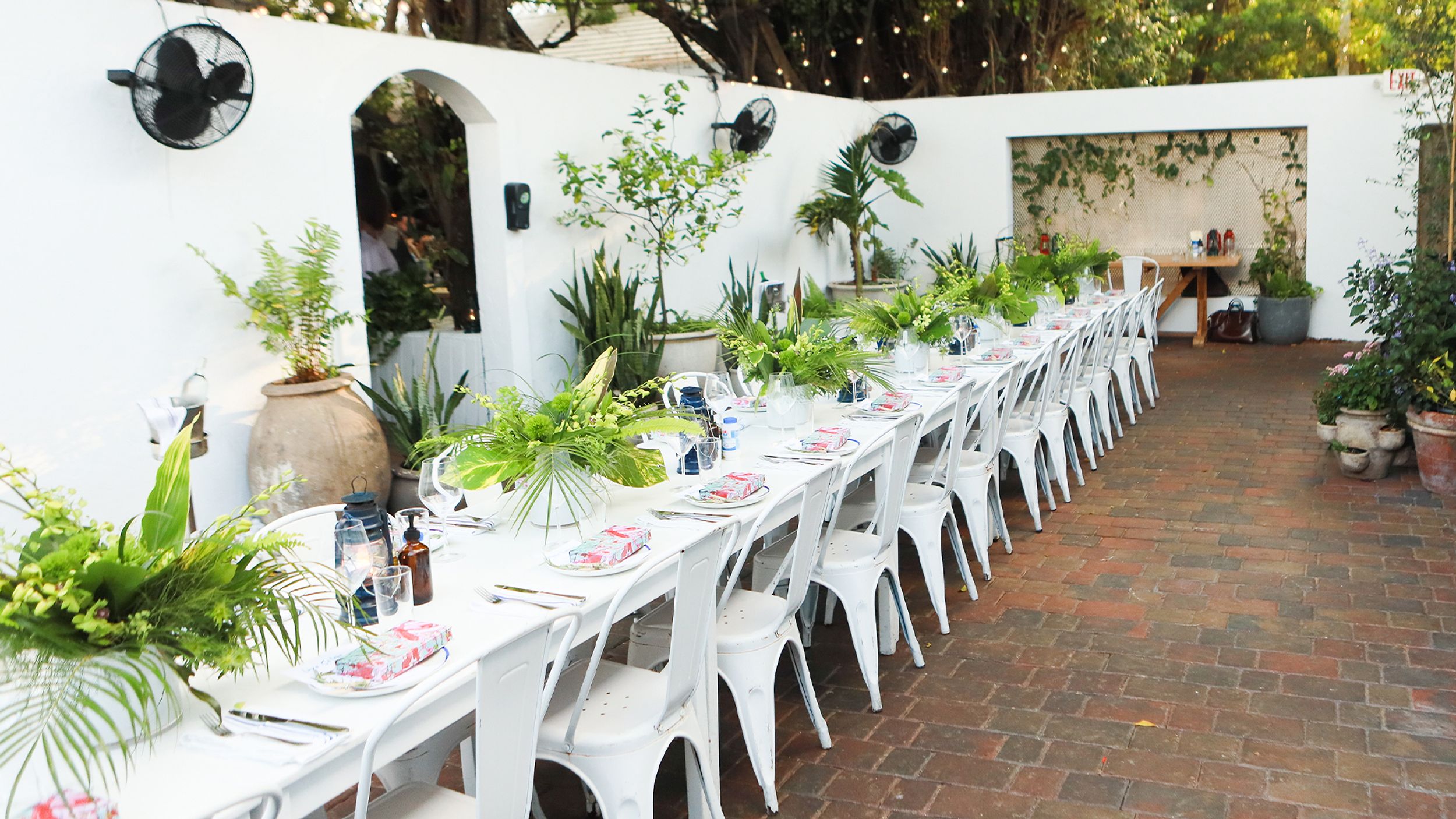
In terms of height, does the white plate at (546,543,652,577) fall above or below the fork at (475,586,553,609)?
above

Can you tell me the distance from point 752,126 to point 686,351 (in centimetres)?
275

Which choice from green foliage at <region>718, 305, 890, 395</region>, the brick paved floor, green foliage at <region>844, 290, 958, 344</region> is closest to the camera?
the brick paved floor

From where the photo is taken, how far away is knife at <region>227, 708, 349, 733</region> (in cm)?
215

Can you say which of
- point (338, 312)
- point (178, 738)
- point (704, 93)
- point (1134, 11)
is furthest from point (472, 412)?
point (1134, 11)

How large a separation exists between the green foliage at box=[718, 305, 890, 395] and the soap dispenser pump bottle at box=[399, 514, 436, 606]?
1.99 metres

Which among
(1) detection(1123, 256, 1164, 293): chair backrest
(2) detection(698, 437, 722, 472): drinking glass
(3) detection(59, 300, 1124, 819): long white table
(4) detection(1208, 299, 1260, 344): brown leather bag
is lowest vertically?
(4) detection(1208, 299, 1260, 344): brown leather bag

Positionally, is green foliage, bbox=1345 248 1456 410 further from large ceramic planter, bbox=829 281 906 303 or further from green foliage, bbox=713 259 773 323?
large ceramic planter, bbox=829 281 906 303

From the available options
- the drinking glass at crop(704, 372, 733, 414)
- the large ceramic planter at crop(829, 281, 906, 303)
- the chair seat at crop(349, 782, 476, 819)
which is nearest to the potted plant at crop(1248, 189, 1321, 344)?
the large ceramic planter at crop(829, 281, 906, 303)

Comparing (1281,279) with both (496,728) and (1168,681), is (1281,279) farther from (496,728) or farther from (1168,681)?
(496,728)

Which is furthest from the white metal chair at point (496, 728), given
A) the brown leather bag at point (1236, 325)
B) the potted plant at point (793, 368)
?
the brown leather bag at point (1236, 325)

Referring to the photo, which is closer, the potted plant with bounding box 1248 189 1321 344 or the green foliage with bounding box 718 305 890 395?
the green foliage with bounding box 718 305 890 395

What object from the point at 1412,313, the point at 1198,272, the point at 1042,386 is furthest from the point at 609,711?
the point at 1198,272

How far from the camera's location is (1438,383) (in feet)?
20.0

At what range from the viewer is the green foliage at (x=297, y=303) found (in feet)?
18.1
